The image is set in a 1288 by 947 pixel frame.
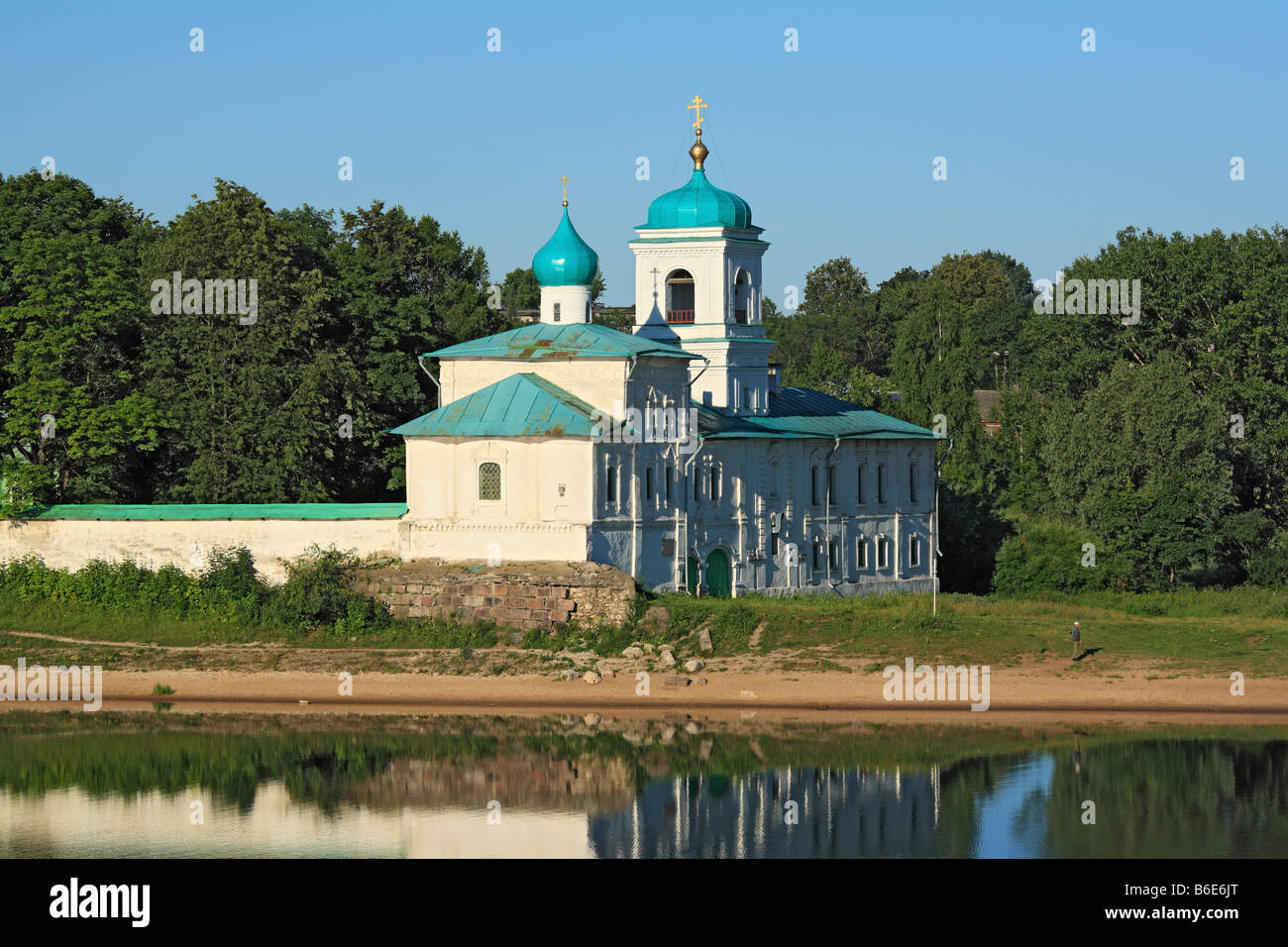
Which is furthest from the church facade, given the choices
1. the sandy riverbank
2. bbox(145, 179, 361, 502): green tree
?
bbox(145, 179, 361, 502): green tree

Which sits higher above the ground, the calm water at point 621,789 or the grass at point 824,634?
the grass at point 824,634

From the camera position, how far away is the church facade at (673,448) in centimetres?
5041

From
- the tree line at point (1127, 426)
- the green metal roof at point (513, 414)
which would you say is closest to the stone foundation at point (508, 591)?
the green metal roof at point (513, 414)

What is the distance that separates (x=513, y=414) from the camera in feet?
167

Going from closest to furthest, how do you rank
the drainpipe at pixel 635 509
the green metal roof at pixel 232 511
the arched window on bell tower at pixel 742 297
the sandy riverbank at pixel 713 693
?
the sandy riverbank at pixel 713 693 → the drainpipe at pixel 635 509 → the green metal roof at pixel 232 511 → the arched window on bell tower at pixel 742 297

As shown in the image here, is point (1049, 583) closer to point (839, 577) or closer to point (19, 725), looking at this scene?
point (839, 577)

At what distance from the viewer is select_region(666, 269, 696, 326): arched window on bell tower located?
202 feet

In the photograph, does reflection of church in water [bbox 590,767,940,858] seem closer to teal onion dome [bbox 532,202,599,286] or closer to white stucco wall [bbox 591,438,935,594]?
white stucco wall [bbox 591,438,935,594]

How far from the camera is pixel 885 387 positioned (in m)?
88.4

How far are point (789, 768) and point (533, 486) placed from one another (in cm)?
1298

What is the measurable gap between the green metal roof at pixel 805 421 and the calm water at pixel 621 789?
48.5ft

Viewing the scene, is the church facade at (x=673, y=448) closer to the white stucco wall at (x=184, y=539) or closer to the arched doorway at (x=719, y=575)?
the arched doorway at (x=719, y=575)

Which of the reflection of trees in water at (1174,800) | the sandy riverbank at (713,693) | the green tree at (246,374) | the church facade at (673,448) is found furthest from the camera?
the green tree at (246,374)

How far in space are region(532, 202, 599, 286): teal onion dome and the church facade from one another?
0.05m
